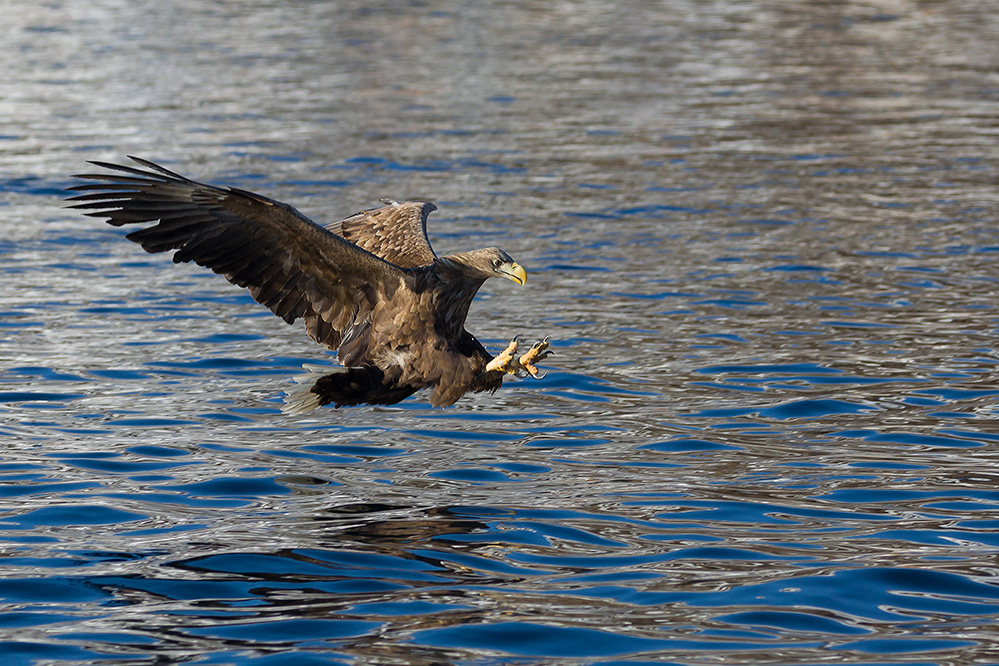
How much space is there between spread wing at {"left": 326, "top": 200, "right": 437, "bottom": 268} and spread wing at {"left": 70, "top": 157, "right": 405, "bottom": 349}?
583mm

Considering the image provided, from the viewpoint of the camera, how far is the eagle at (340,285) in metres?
6.27

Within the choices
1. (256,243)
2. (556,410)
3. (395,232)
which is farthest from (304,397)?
(556,410)

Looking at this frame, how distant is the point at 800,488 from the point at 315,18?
83.1 ft

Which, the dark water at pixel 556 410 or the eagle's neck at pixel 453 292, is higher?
the eagle's neck at pixel 453 292

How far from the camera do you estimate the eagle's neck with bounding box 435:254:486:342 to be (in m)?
6.64

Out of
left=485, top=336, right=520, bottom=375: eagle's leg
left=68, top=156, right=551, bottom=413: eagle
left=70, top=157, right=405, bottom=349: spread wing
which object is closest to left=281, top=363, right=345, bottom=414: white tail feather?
left=68, top=156, right=551, bottom=413: eagle

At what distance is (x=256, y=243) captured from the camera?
6449 mm

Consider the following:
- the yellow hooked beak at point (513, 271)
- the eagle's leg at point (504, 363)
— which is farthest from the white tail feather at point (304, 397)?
the yellow hooked beak at point (513, 271)

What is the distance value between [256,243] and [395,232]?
51.1 inches

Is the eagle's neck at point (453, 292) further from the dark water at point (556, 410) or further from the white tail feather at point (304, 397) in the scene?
the dark water at point (556, 410)

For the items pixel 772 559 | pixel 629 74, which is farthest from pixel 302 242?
pixel 629 74

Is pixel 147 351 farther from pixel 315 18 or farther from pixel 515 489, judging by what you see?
pixel 315 18

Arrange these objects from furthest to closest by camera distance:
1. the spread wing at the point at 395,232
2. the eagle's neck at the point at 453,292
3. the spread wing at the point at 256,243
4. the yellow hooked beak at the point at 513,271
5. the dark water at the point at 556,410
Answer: the spread wing at the point at 395,232 < the eagle's neck at the point at 453,292 < the yellow hooked beak at the point at 513,271 < the spread wing at the point at 256,243 < the dark water at the point at 556,410

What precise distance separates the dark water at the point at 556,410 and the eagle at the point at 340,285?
1.59 feet
